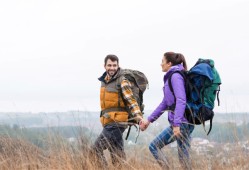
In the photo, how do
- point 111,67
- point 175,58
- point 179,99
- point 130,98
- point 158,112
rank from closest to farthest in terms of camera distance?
point 179,99 → point 175,58 → point 158,112 → point 130,98 → point 111,67

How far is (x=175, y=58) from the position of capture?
18.2ft

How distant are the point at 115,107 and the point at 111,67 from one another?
19.8 inches

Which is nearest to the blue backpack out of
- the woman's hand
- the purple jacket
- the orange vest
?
the purple jacket

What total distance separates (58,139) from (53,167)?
766mm

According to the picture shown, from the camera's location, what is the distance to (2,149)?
6.43 metres

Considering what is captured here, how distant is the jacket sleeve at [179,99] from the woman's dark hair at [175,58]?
0.32 metres

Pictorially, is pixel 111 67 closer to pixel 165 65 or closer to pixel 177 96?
pixel 165 65

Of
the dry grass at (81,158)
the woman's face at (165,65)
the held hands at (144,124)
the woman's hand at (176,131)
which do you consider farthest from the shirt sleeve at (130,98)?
the woman's hand at (176,131)

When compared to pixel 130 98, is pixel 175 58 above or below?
above

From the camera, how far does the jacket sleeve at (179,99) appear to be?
524 cm

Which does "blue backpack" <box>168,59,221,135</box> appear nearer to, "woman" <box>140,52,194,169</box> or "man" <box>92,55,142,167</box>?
"woman" <box>140,52,194,169</box>

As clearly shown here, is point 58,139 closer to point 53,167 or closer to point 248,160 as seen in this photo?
point 53,167

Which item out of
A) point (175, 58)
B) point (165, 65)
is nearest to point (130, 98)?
point (165, 65)

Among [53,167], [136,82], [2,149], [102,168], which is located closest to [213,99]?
[136,82]
